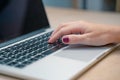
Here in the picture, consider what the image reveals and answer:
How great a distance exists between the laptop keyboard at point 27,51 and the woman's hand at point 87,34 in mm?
33

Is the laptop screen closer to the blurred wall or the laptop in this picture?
the laptop

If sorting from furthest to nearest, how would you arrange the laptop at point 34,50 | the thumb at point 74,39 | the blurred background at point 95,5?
the blurred background at point 95,5, the thumb at point 74,39, the laptop at point 34,50

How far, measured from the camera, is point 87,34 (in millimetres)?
737

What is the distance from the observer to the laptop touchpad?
0.64m

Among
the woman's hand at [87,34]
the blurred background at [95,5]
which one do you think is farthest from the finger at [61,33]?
the blurred background at [95,5]

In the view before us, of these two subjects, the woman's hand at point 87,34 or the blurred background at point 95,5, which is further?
the blurred background at point 95,5

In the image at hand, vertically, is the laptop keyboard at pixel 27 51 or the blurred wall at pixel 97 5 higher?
the laptop keyboard at pixel 27 51

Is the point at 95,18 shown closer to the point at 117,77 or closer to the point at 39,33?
the point at 39,33

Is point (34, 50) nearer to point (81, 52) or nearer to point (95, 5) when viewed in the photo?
point (81, 52)

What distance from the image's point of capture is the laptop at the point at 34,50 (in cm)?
55

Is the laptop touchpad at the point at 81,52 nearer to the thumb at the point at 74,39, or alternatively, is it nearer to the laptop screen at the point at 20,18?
the thumb at the point at 74,39

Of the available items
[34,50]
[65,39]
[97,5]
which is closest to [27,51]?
[34,50]

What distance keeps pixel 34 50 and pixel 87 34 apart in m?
0.17

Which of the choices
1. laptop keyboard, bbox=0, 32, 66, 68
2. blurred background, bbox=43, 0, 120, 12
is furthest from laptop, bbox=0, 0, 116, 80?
blurred background, bbox=43, 0, 120, 12
